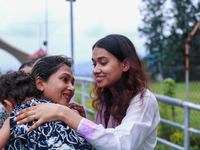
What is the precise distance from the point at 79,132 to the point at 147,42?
2727 cm

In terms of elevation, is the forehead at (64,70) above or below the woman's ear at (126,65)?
below

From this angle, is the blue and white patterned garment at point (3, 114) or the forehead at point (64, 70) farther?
the blue and white patterned garment at point (3, 114)

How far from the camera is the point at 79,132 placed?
140 cm

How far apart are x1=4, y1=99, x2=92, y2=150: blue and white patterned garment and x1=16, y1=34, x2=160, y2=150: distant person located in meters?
0.04

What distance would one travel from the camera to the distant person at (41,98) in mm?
1362

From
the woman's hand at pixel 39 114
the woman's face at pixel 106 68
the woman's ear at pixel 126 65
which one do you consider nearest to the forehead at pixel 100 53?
the woman's face at pixel 106 68

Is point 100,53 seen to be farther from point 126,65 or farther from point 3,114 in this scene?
point 3,114

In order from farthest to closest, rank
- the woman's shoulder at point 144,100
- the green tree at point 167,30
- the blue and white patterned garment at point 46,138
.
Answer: the green tree at point 167,30
the woman's shoulder at point 144,100
the blue and white patterned garment at point 46,138

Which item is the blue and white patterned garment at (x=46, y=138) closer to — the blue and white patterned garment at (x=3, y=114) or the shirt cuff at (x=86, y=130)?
the shirt cuff at (x=86, y=130)

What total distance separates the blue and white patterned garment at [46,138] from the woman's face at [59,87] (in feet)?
1.01

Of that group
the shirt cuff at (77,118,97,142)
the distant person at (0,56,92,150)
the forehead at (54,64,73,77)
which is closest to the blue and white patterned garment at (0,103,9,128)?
the distant person at (0,56,92,150)

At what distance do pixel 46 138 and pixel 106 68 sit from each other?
67 cm

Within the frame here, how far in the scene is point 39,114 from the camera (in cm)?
139

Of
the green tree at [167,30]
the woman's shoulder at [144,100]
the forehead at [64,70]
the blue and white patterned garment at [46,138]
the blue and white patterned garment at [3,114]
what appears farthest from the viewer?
the green tree at [167,30]
